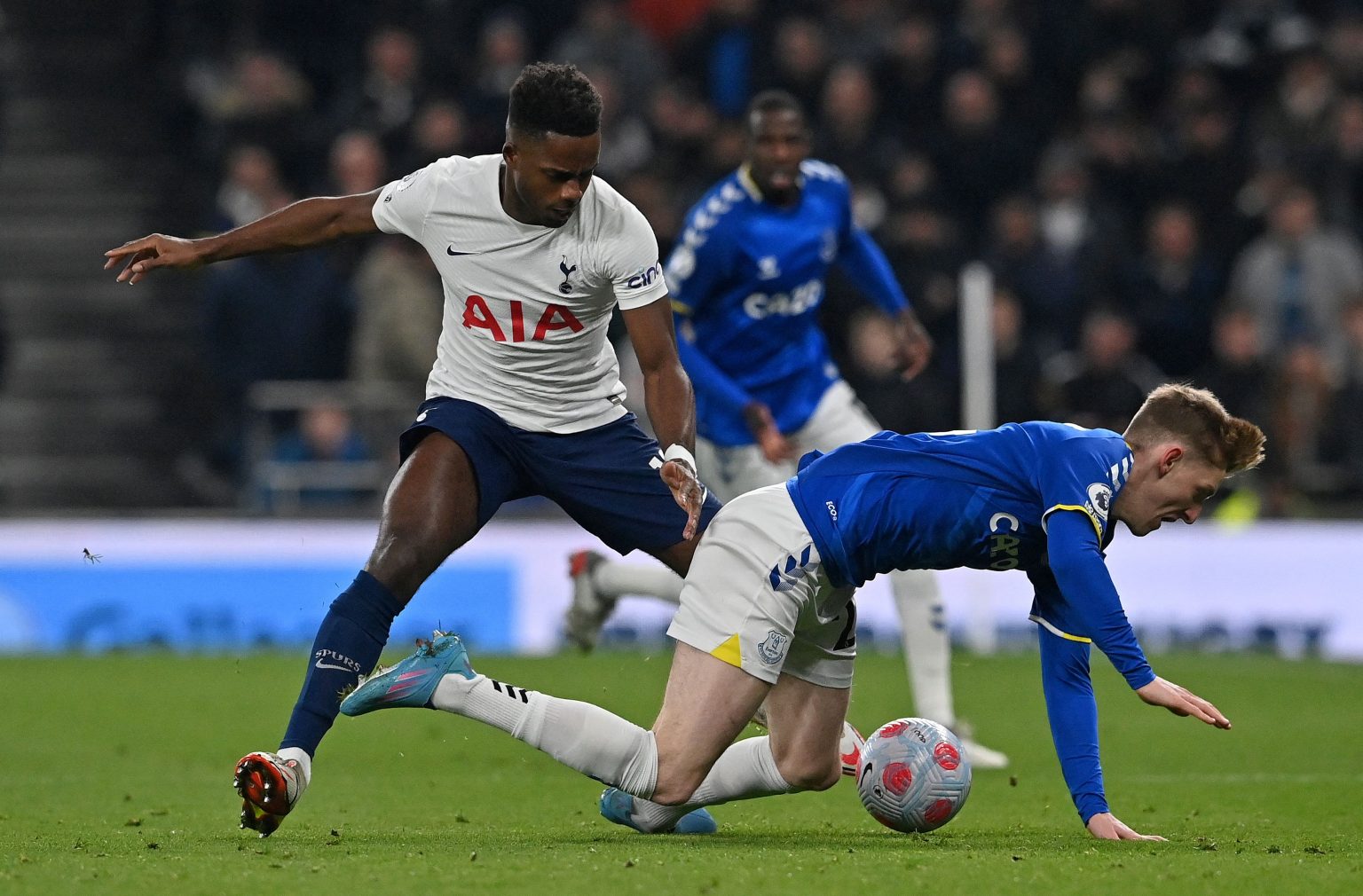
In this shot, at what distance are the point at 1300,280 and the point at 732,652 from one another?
9.80 metres

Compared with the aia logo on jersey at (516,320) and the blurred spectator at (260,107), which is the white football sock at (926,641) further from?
the blurred spectator at (260,107)

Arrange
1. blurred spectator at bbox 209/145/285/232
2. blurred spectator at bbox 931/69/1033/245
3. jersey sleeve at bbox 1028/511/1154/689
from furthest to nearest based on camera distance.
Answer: blurred spectator at bbox 931/69/1033/245, blurred spectator at bbox 209/145/285/232, jersey sleeve at bbox 1028/511/1154/689

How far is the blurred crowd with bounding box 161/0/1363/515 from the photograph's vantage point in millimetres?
13844

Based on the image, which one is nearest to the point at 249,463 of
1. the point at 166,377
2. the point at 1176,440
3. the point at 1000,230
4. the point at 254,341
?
the point at 254,341

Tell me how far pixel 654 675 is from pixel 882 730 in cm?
567

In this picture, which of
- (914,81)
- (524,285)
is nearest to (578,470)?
(524,285)

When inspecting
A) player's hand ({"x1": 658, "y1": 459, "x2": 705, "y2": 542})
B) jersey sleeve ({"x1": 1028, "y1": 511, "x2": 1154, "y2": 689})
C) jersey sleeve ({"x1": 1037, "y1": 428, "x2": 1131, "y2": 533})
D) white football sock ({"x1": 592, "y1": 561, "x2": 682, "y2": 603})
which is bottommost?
white football sock ({"x1": 592, "y1": 561, "x2": 682, "y2": 603})

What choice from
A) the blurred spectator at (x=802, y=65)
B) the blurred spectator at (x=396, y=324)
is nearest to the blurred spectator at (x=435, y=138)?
the blurred spectator at (x=396, y=324)

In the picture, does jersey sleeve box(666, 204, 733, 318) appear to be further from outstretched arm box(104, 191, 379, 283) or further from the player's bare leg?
the player's bare leg

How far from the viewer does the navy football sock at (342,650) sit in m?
5.93

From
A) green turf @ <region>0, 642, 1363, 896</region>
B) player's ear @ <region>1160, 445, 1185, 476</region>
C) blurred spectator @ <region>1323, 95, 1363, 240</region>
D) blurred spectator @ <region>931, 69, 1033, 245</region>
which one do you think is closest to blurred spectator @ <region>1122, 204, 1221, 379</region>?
blurred spectator @ <region>931, 69, 1033, 245</region>

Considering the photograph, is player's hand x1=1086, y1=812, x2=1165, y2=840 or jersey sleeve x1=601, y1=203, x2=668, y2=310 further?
jersey sleeve x1=601, y1=203, x2=668, y2=310

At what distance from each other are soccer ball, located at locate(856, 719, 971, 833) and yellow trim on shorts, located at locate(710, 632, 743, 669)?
1.97ft

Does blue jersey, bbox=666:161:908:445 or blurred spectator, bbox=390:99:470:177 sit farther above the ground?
blurred spectator, bbox=390:99:470:177
